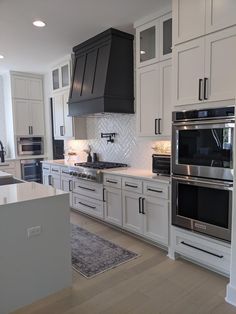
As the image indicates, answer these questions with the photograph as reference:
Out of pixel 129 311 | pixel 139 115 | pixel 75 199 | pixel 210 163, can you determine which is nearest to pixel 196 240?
pixel 210 163

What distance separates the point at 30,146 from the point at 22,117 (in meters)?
0.70

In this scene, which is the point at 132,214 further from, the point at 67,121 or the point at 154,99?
the point at 67,121

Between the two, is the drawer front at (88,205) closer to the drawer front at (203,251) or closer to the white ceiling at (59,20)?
the drawer front at (203,251)

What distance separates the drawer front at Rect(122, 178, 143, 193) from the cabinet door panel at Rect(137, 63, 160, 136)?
657 millimetres

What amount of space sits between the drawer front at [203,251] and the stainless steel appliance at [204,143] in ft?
2.20

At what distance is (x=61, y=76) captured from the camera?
5.07 meters

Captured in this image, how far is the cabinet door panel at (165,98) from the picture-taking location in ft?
10.2

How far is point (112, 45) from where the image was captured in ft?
12.0

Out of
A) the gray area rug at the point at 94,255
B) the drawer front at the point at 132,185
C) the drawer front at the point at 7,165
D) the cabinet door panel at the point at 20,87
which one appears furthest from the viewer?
the cabinet door panel at the point at 20,87

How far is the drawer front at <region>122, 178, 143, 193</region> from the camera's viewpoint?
3227 mm

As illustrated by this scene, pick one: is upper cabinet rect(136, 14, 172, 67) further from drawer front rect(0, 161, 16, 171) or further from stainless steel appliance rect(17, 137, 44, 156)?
drawer front rect(0, 161, 16, 171)

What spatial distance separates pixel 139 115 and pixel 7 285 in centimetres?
248

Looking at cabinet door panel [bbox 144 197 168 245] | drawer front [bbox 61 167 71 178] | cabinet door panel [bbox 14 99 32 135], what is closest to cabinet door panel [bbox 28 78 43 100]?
cabinet door panel [bbox 14 99 32 135]

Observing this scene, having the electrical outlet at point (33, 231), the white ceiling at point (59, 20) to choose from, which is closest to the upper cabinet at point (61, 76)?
the white ceiling at point (59, 20)
